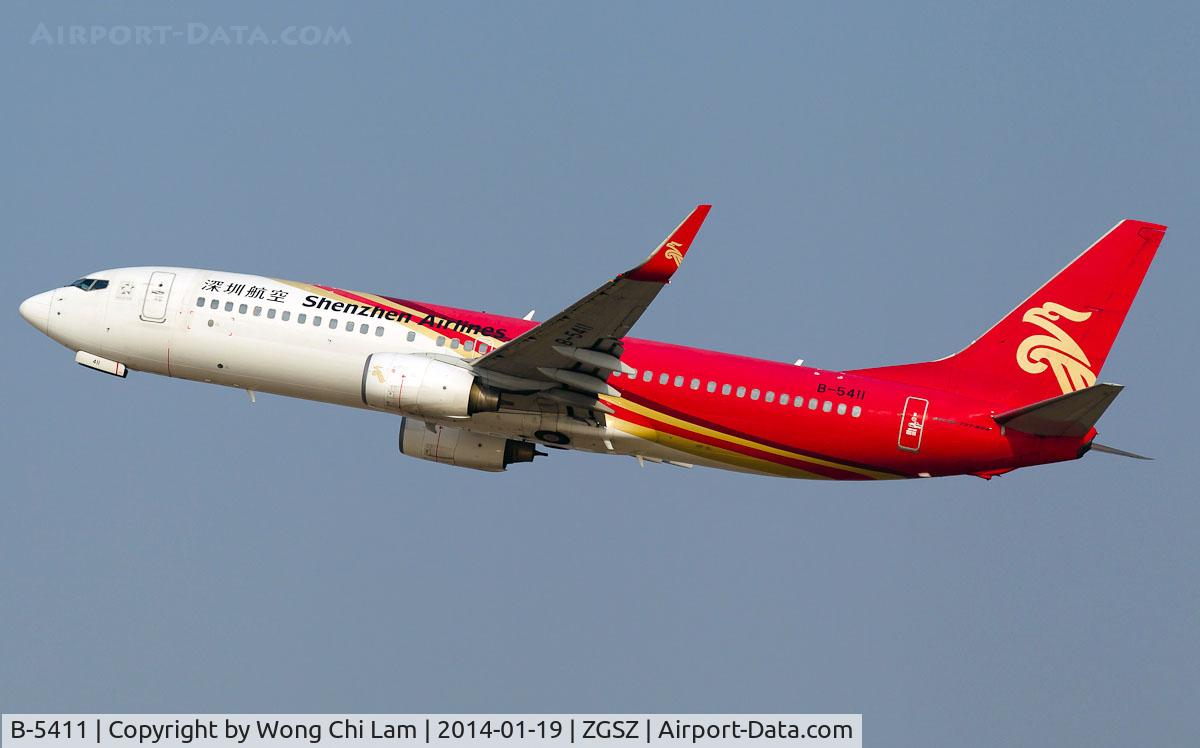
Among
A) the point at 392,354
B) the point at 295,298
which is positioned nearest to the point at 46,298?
the point at 295,298

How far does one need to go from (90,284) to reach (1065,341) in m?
29.7

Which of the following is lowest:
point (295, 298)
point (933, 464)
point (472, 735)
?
point (472, 735)

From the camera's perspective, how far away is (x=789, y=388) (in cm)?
5131

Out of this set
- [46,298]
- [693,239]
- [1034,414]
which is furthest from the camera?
[46,298]

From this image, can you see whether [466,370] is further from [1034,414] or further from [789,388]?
[1034,414]

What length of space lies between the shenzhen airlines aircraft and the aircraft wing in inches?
2.6

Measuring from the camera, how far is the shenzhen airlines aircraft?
165 feet

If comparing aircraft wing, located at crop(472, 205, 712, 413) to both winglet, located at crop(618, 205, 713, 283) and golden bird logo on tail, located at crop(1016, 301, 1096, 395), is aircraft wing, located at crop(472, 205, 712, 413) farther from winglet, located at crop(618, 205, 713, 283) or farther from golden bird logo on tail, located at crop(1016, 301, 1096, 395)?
golden bird logo on tail, located at crop(1016, 301, 1096, 395)

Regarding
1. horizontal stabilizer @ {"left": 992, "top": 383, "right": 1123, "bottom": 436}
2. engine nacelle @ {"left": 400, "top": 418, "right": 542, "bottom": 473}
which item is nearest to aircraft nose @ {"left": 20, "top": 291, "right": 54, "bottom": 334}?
engine nacelle @ {"left": 400, "top": 418, "right": 542, "bottom": 473}

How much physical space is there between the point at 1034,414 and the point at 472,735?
689 inches

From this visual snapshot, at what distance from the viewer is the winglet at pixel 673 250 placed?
45562 mm

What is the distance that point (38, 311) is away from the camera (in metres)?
56.1

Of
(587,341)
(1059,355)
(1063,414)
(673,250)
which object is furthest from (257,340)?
(1059,355)

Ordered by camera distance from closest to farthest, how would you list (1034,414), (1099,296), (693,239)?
(693,239) → (1034,414) → (1099,296)
